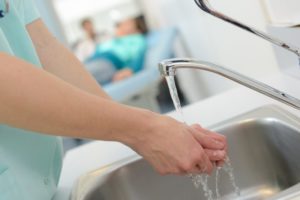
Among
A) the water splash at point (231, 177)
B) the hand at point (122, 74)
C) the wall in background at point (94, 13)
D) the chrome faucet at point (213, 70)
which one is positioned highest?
the chrome faucet at point (213, 70)

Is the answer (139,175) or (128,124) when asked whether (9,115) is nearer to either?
(128,124)

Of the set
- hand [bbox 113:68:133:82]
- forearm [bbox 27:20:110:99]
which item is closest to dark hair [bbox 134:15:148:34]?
hand [bbox 113:68:133:82]

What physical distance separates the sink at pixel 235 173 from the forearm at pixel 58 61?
17cm

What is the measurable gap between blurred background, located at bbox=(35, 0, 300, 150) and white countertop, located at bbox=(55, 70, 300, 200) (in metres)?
0.06

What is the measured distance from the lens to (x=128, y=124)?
0.54m

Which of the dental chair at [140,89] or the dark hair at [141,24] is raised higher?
the dental chair at [140,89]

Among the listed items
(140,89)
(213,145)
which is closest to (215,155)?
(213,145)

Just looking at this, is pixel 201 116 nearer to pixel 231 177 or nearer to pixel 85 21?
pixel 231 177

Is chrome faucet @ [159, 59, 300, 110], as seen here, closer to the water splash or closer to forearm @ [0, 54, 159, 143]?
forearm @ [0, 54, 159, 143]

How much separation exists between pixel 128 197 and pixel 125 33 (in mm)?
3235

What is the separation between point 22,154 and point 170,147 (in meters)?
0.23

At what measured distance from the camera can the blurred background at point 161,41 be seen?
1031mm

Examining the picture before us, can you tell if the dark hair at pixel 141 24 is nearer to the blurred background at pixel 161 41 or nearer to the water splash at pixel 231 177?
the blurred background at pixel 161 41

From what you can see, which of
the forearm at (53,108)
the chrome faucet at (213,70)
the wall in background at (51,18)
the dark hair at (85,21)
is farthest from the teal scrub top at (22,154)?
the dark hair at (85,21)
